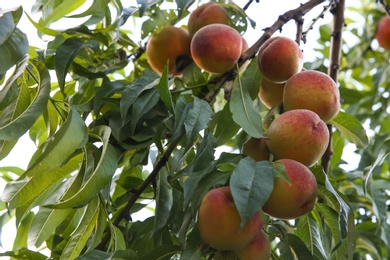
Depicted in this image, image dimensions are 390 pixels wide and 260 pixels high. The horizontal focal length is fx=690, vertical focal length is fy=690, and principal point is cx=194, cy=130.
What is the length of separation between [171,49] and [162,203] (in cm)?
42

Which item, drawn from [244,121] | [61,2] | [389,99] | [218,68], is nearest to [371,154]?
[389,99]

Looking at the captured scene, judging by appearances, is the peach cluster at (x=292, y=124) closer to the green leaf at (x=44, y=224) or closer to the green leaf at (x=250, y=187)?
the green leaf at (x=250, y=187)

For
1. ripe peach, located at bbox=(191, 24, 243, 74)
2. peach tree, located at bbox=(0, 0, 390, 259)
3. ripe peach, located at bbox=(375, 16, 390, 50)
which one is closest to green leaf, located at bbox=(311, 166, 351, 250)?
peach tree, located at bbox=(0, 0, 390, 259)

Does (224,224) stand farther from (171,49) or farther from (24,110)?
(171,49)

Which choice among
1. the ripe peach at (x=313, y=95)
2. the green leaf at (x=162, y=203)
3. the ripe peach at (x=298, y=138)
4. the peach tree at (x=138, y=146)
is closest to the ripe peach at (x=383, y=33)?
the peach tree at (x=138, y=146)

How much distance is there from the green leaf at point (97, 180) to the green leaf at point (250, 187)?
171 millimetres

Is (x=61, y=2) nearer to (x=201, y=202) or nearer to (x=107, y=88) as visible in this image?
(x=107, y=88)

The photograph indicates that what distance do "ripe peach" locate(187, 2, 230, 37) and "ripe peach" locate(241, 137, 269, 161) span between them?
1.19 ft

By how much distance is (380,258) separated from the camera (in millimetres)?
1462

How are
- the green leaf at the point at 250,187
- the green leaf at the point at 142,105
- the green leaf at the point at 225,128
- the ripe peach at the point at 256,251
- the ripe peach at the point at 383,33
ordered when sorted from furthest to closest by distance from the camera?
the ripe peach at the point at 383,33 → the green leaf at the point at 225,128 → the green leaf at the point at 142,105 → the ripe peach at the point at 256,251 → the green leaf at the point at 250,187

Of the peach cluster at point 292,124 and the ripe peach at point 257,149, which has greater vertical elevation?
the peach cluster at point 292,124

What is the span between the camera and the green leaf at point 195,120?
967 mm

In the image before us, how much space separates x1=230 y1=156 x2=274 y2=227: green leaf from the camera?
0.84m

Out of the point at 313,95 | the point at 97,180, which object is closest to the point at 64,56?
the point at 97,180
